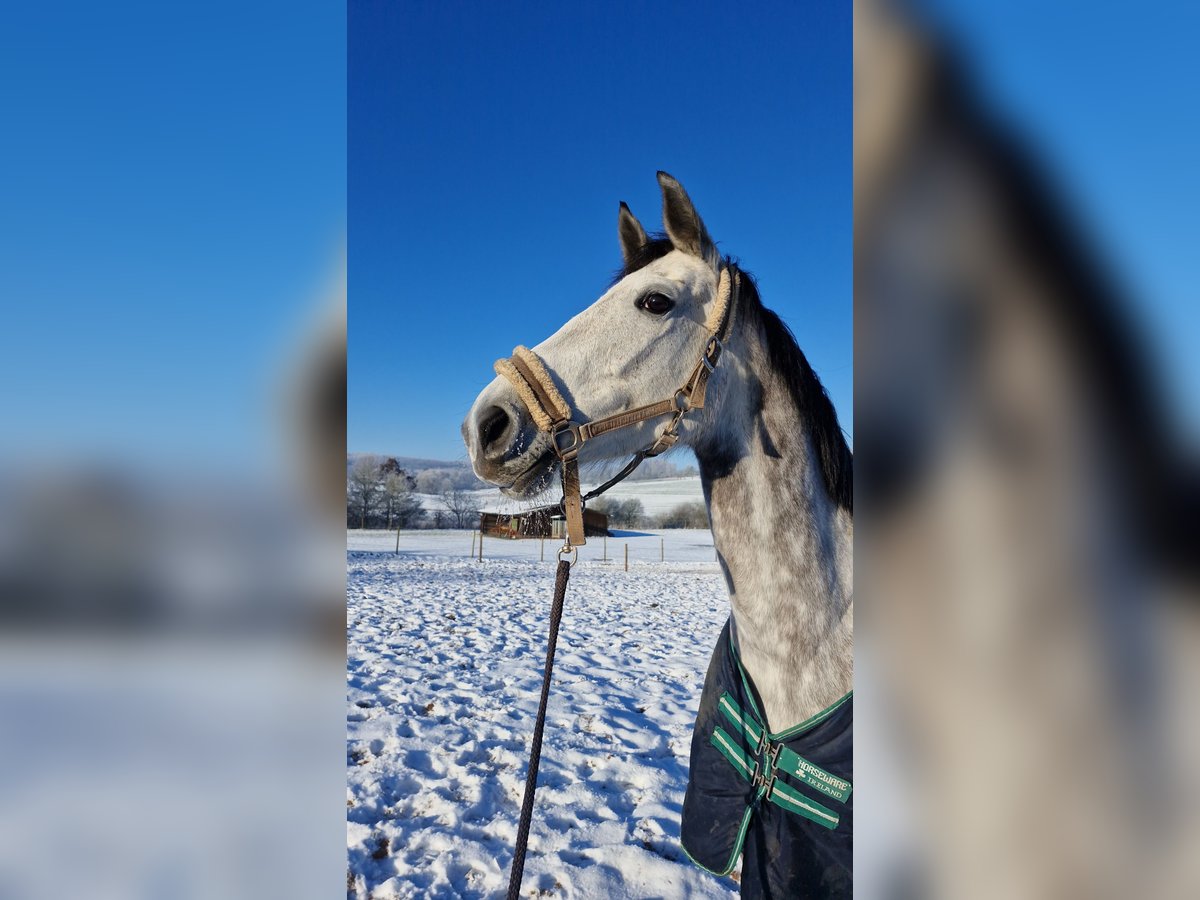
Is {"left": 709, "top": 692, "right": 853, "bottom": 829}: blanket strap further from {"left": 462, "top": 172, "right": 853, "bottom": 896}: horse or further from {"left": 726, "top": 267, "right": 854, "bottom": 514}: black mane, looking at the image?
{"left": 726, "top": 267, "right": 854, "bottom": 514}: black mane

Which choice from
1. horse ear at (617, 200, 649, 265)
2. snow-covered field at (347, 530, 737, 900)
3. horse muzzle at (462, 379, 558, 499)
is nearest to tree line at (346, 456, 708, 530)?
snow-covered field at (347, 530, 737, 900)

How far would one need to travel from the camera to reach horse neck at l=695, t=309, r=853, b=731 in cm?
122

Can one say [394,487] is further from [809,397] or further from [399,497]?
[809,397]

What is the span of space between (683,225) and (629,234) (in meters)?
0.23

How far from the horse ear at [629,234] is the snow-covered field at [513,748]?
2035 mm

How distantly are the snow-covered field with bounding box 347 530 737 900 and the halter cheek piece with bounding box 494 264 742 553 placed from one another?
1626 millimetres

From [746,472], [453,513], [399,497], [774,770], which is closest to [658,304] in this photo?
[746,472]

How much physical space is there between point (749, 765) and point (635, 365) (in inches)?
34.6

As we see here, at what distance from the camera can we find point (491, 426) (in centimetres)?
132

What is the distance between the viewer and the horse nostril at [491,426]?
1287 millimetres

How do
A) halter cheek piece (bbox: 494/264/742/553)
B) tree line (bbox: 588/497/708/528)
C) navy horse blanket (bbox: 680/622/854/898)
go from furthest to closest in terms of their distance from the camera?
tree line (bbox: 588/497/708/528) < halter cheek piece (bbox: 494/264/742/553) < navy horse blanket (bbox: 680/622/854/898)
